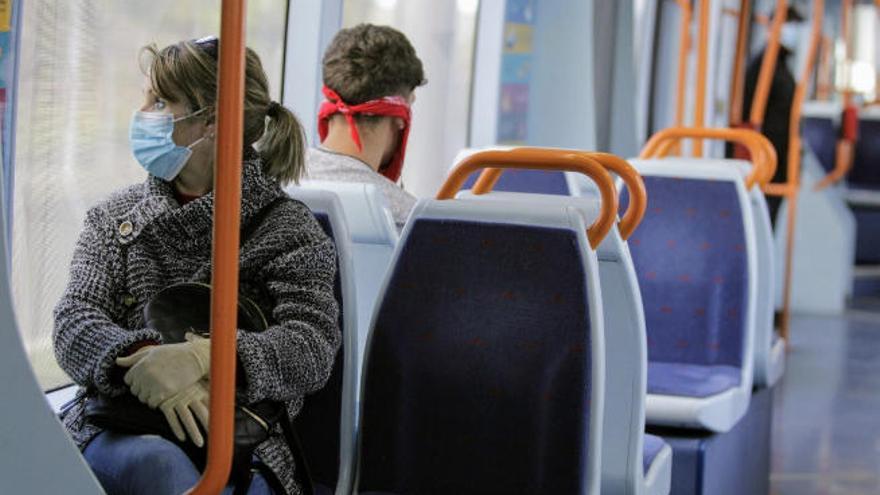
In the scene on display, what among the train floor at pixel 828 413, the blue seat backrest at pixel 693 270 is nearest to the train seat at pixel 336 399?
the blue seat backrest at pixel 693 270

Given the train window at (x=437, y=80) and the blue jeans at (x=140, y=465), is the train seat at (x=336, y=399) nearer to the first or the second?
the blue jeans at (x=140, y=465)

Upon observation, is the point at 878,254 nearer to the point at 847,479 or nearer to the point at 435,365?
the point at 847,479

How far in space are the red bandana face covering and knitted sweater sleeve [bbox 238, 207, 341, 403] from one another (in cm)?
103

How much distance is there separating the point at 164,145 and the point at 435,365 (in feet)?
1.94

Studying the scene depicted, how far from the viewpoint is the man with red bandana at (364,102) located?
3.22 m

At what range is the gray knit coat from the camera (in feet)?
6.97

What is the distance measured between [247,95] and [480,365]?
570 mm

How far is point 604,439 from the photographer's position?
270 cm

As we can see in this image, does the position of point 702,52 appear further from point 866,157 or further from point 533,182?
point 866,157

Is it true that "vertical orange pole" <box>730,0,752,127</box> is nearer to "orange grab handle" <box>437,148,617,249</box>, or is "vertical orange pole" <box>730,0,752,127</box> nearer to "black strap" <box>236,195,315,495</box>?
"orange grab handle" <box>437,148,617,249</box>

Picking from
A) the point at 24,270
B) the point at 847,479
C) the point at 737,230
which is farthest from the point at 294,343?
the point at 847,479

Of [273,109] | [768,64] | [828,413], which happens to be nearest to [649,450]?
[273,109]

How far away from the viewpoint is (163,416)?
77.9 inches

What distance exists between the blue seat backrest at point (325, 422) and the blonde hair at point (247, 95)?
16cm
